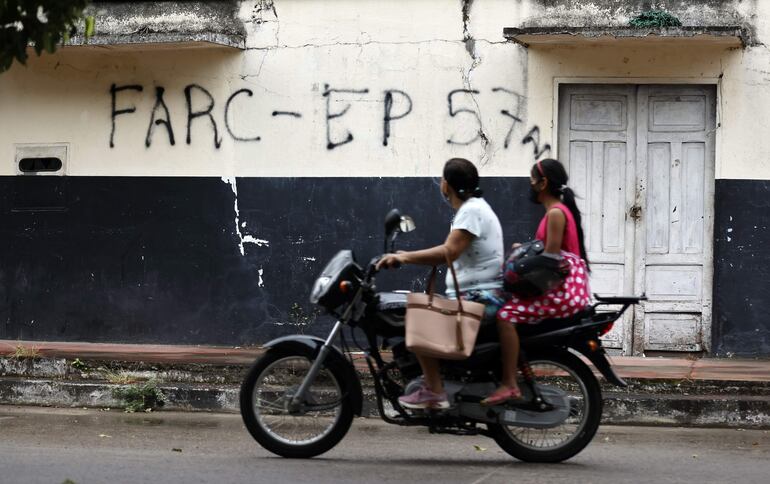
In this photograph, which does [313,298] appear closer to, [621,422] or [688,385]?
[621,422]

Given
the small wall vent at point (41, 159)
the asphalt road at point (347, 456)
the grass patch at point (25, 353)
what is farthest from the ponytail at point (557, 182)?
the small wall vent at point (41, 159)

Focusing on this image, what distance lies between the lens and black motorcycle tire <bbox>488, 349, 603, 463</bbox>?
266 inches

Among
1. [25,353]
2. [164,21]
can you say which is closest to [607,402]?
[25,353]

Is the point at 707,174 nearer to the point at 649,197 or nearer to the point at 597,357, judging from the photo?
the point at 649,197

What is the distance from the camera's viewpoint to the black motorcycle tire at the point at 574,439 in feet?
22.2

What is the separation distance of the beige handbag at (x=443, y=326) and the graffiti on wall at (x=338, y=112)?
4754mm

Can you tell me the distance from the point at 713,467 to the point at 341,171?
5268 millimetres

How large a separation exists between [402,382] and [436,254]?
0.76 metres

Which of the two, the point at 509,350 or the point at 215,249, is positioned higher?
the point at 215,249

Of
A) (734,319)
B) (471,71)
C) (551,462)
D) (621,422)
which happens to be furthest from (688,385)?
(471,71)

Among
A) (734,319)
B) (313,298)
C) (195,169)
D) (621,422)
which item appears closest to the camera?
(313,298)

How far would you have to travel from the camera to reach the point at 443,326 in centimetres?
642

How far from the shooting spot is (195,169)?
11500mm

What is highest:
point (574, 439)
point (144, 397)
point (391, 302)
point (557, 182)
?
point (557, 182)
